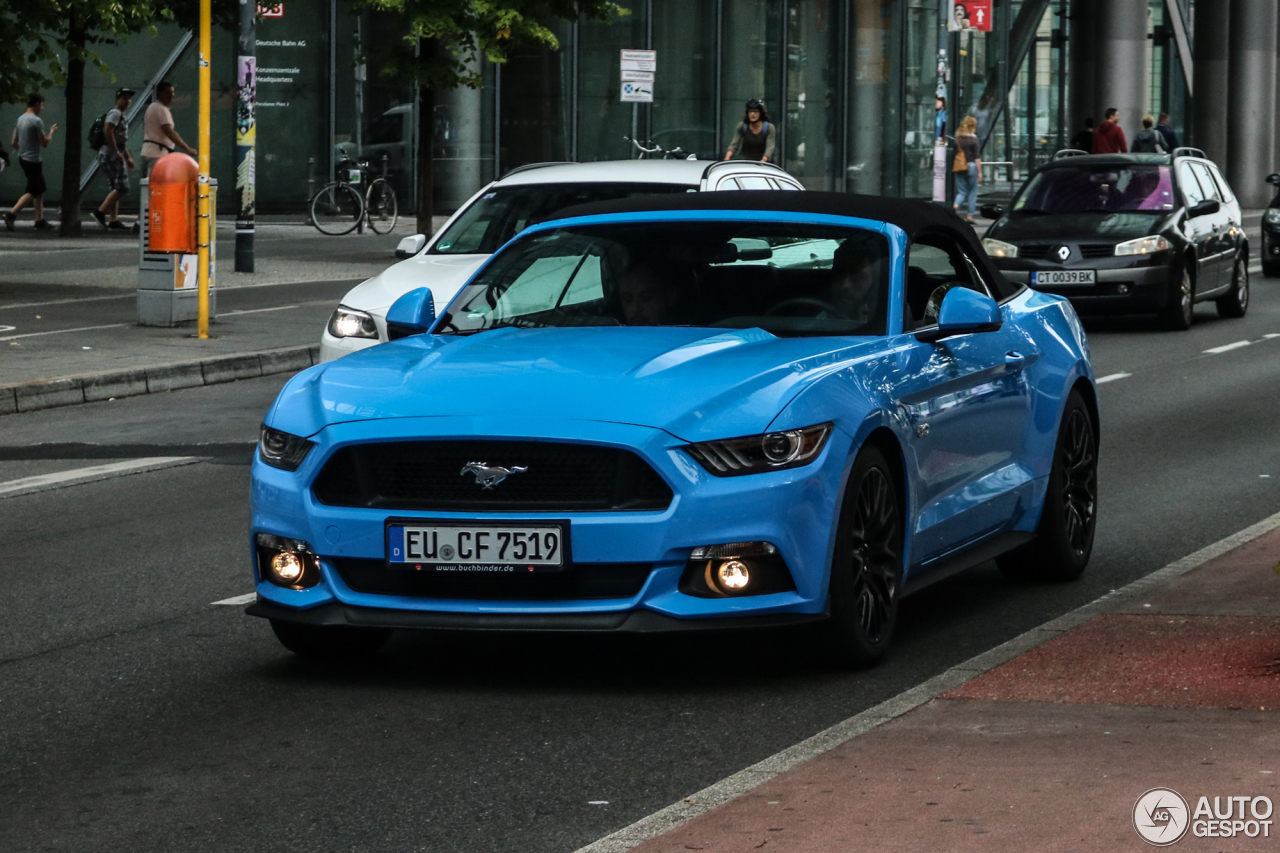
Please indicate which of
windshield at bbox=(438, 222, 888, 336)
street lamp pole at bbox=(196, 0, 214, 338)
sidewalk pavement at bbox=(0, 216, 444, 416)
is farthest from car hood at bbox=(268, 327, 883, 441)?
street lamp pole at bbox=(196, 0, 214, 338)

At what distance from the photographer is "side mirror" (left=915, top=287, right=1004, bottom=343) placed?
7.09 m

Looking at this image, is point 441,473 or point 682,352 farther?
point 682,352

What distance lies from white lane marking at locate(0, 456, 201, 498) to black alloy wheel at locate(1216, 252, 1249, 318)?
44.9 feet

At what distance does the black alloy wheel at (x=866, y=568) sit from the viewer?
6398 millimetres

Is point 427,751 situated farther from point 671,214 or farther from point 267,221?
point 267,221

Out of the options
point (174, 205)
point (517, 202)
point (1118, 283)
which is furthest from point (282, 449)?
point (1118, 283)

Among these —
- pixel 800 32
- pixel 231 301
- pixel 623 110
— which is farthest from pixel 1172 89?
pixel 231 301

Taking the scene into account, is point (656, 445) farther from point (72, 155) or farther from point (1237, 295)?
point (72, 155)

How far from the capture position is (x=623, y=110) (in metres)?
40.6

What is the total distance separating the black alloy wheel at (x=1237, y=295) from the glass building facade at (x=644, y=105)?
10110 mm

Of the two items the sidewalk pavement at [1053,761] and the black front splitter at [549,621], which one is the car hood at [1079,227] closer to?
the sidewalk pavement at [1053,761]

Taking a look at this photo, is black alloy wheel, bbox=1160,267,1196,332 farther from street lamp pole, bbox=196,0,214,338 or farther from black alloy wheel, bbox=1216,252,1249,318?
street lamp pole, bbox=196,0,214,338

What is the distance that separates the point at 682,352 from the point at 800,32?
127 feet

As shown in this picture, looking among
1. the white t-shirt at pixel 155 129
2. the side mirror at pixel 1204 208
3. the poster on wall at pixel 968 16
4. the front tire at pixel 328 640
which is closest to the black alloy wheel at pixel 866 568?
the front tire at pixel 328 640
